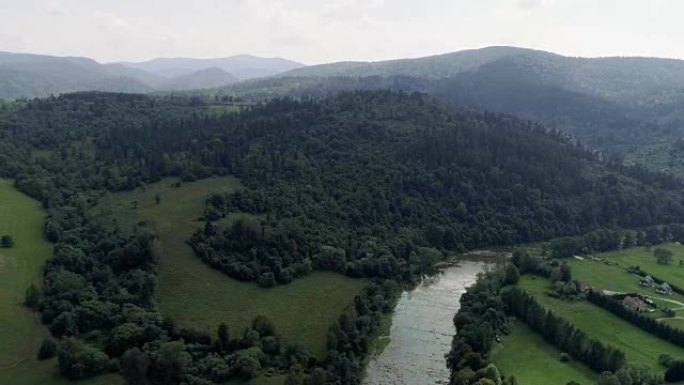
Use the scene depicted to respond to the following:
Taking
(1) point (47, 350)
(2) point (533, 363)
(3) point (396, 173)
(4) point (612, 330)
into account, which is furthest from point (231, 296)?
(3) point (396, 173)

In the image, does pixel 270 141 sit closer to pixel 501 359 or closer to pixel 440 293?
A: pixel 440 293

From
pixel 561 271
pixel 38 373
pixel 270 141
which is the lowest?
pixel 38 373

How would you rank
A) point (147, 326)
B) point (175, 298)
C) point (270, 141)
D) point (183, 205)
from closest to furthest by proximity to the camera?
point (147, 326) → point (175, 298) → point (183, 205) → point (270, 141)

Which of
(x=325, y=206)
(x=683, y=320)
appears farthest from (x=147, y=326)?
(x=683, y=320)

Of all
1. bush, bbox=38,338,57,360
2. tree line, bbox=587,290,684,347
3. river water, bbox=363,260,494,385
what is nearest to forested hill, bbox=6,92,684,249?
river water, bbox=363,260,494,385

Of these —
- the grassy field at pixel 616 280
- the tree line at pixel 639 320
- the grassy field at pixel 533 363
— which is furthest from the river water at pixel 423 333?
the tree line at pixel 639 320

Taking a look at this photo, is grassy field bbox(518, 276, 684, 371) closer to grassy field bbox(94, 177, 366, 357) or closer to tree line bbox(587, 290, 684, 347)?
tree line bbox(587, 290, 684, 347)

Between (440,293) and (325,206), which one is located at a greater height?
(325,206)

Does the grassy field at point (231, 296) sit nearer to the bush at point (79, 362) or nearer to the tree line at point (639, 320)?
the bush at point (79, 362)

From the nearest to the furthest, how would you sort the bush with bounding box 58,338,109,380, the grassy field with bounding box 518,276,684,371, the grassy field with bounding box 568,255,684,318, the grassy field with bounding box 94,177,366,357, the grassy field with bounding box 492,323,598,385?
the bush with bounding box 58,338,109,380, the grassy field with bounding box 492,323,598,385, the grassy field with bounding box 518,276,684,371, the grassy field with bounding box 94,177,366,357, the grassy field with bounding box 568,255,684,318
